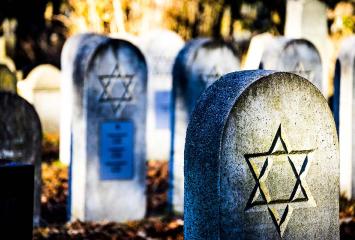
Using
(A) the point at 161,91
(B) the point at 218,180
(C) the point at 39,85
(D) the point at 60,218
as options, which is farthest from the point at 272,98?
(C) the point at 39,85

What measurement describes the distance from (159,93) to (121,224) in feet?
15.1

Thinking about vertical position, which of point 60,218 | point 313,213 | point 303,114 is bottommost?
point 60,218

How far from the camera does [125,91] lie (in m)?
8.04

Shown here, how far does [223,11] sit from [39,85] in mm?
7808

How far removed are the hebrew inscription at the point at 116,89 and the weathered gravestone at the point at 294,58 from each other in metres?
1.54

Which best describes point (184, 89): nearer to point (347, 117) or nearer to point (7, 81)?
point (347, 117)

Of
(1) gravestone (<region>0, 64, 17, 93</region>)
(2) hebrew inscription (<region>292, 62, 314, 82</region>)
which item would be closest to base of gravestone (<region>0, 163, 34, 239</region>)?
(2) hebrew inscription (<region>292, 62, 314, 82</region>)

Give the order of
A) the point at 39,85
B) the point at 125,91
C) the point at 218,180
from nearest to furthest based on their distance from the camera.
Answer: the point at 218,180 < the point at 125,91 < the point at 39,85

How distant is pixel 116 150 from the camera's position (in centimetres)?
805

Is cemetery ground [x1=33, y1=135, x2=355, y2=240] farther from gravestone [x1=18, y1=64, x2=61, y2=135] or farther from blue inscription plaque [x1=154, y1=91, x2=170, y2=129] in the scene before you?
gravestone [x1=18, y1=64, x2=61, y2=135]

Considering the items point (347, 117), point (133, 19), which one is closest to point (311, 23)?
point (347, 117)

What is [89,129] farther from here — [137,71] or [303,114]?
[303,114]

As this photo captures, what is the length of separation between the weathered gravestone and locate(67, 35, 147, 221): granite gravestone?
4.70 feet

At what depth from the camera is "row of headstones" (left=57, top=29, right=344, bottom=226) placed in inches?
310
